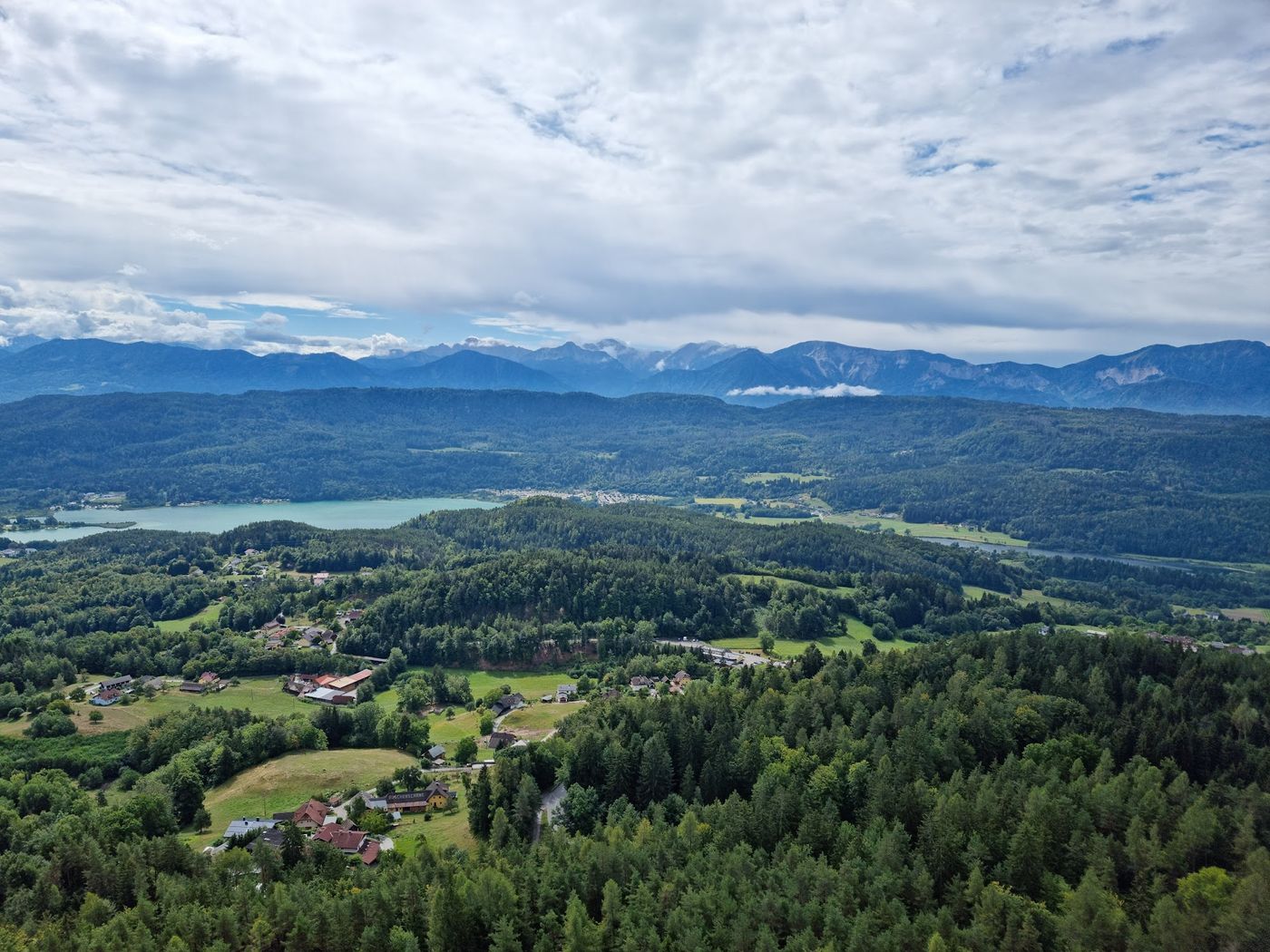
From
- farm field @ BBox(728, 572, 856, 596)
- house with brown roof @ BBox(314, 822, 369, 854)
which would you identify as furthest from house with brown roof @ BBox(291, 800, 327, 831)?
farm field @ BBox(728, 572, 856, 596)

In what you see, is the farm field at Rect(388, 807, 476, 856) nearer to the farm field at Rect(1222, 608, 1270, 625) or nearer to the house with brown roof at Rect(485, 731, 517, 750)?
the house with brown roof at Rect(485, 731, 517, 750)

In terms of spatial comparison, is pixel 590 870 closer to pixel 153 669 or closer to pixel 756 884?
pixel 756 884

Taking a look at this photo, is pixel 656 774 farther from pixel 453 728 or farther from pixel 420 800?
pixel 453 728

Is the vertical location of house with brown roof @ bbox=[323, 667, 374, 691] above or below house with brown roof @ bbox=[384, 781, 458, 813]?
below

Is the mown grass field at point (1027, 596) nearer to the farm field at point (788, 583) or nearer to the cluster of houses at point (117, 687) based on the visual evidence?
the farm field at point (788, 583)

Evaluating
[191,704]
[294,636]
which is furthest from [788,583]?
[191,704]
